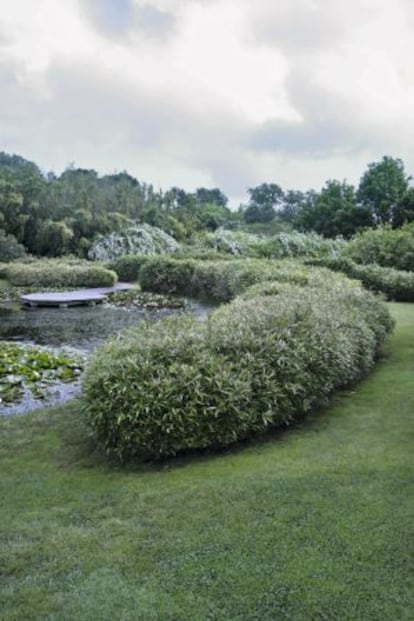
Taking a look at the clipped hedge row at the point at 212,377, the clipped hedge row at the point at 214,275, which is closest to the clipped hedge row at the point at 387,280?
the clipped hedge row at the point at 214,275

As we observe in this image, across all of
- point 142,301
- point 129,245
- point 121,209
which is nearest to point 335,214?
point 121,209

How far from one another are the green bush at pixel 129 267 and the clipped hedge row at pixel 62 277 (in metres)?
1.47

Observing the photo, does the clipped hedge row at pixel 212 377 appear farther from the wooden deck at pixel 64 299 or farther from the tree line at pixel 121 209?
the tree line at pixel 121 209

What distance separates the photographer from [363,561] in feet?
6.92

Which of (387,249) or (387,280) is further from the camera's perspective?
(387,249)

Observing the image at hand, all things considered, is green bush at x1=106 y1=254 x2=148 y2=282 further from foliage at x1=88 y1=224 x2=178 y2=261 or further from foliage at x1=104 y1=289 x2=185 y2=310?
foliage at x1=88 y1=224 x2=178 y2=261

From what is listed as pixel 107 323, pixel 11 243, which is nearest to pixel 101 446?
pixel 107 323

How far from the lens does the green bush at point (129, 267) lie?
54.3 feet

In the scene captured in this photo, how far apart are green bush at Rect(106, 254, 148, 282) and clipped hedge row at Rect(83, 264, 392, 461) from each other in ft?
39.3

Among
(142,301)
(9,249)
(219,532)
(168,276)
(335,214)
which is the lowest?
(219,532)

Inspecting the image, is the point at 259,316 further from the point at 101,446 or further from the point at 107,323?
the point at 107,323

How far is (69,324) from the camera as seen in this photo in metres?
9.39

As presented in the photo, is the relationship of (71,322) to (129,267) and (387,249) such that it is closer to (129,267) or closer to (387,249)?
(129,267)

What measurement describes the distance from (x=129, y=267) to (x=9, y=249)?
5.26m
